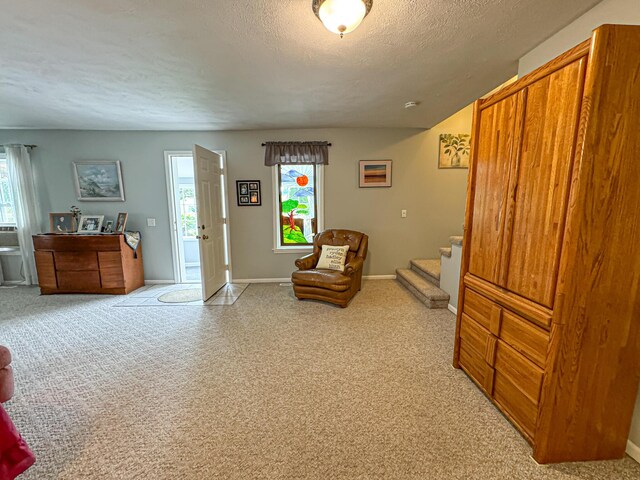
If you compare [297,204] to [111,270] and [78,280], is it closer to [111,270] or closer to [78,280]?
[111,270]

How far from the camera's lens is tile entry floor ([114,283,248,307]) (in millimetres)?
3611

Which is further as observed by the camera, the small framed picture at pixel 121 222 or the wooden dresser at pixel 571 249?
the small framed picture at pixel 121 222

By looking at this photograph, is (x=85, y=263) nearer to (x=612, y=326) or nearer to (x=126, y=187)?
(x=126, y=187)

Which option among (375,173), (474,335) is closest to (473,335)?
(474,335)

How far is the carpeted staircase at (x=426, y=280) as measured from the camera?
11.0 feet

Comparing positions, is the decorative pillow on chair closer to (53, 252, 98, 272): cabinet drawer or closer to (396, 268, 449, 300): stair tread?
(396, 268, 449, 300): stair tread

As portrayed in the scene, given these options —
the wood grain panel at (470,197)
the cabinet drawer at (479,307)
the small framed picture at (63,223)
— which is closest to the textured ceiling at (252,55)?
the wood grain panel at (470,197)

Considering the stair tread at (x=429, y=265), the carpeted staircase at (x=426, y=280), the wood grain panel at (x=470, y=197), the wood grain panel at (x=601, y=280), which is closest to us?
the wood grain panel at (x=601, y=280)

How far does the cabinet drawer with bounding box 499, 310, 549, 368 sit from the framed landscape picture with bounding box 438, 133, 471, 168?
3.34 m

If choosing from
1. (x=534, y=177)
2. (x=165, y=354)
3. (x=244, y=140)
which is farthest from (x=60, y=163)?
(x=534, y=177)

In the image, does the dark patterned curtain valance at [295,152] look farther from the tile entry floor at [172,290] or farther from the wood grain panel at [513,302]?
the wood grain panel at [513,302]

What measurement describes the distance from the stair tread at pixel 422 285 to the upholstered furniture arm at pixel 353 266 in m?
0.82

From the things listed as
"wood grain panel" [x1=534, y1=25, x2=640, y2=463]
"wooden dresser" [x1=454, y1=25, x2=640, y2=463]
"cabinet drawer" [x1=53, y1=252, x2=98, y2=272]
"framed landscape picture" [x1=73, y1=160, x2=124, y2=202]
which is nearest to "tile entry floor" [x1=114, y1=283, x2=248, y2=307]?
"cabinet drawer" [x1=53, y1=252, x2=98, y2=272]

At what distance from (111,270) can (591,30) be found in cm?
550
